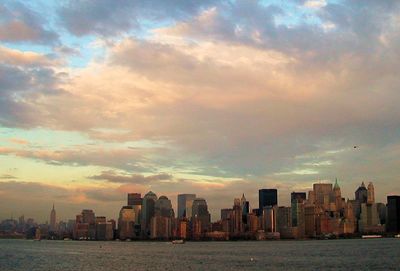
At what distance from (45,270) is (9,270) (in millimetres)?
7344

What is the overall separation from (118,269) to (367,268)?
5124 centimetres

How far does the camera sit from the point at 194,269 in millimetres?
110938

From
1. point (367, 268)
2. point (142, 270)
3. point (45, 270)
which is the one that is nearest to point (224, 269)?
point (142, 270)

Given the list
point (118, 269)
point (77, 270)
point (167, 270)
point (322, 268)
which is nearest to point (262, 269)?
point (322, 268)

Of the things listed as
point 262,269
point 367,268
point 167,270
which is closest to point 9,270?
point 167,270

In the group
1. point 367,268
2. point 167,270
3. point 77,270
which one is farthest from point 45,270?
point 367,268

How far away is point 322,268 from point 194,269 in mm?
26330

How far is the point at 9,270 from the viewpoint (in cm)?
10912

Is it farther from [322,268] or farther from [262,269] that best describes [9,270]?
[322,268]

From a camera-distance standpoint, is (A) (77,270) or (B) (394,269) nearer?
(B) (394,269)

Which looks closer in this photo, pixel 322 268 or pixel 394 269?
pixel 394 269

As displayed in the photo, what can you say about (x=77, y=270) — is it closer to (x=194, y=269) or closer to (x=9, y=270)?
(x=9, y=270)

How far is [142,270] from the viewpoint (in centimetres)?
11162

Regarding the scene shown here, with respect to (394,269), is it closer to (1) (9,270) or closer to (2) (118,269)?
(2) (118,269)
